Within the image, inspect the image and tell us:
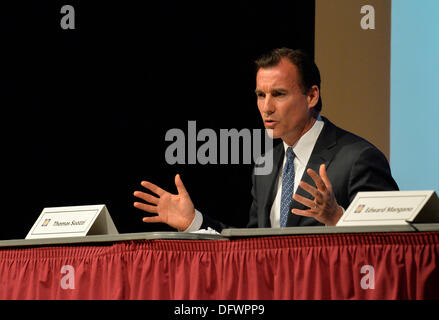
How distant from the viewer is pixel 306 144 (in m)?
2.97

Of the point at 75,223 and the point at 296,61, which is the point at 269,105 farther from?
the point at 75,223

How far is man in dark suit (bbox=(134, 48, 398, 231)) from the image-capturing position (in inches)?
99.7

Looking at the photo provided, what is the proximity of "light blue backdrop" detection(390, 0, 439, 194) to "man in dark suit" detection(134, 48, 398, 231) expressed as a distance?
2.04 feet

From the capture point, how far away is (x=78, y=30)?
13.4ft

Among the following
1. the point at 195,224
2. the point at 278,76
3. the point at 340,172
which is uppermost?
the point at 278,76

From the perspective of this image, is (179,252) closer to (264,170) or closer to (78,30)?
(264,170)

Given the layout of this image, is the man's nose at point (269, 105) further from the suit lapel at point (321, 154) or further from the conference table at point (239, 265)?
the conference table at point (239, 265)

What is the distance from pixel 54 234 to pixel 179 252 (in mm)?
451

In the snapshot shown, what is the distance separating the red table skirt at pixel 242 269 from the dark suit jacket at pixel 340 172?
0.51 meters

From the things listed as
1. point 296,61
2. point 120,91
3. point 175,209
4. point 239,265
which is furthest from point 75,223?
point 120,91

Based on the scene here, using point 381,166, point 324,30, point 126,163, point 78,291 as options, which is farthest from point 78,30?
point 78,291

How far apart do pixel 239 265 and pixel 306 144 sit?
1.11 metres

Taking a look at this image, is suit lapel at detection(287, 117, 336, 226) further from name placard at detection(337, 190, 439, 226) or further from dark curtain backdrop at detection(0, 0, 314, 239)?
dark curtain backdrop at detection(0, 0, 314, 239)

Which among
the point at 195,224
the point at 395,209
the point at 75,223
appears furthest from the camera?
the point at 195,224
